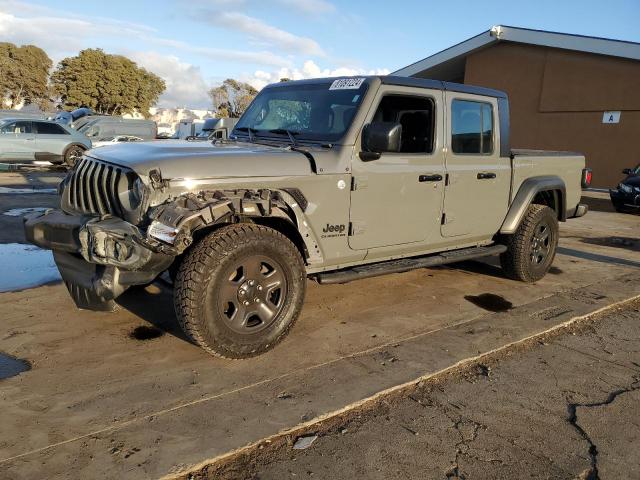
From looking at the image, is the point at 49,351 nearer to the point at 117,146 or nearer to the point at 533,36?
the point at 117,146

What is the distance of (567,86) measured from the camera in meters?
18.2

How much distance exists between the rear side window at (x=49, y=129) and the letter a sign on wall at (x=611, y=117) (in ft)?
60.8

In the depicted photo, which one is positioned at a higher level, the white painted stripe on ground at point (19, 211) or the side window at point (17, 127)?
the side window at point (17, 127)

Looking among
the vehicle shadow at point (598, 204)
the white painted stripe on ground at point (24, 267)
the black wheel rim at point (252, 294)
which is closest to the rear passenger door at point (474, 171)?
the black wheel rim at point (252, 294)

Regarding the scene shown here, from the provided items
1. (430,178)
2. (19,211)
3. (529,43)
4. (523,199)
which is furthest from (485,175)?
(529,43)

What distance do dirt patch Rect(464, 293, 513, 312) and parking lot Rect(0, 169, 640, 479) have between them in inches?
0.8

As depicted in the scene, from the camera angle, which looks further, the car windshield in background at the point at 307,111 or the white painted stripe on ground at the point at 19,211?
the white painted stripe on ground at the point at 19,211

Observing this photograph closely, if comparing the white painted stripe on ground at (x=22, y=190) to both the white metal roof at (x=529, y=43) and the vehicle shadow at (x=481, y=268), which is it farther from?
the white metal roof at (x=529, y=43)

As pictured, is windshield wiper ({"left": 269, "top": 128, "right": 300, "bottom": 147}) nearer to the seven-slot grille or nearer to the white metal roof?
the seven-slot grille

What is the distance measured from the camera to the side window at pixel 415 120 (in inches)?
178

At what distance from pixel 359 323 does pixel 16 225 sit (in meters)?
5.90

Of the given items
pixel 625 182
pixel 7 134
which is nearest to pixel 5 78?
pixel 7 134

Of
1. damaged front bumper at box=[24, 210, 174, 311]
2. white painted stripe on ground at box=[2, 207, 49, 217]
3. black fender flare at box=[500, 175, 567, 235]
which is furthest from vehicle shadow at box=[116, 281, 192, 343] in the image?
white painted stripe on ground at box=[2, 207, 49, 217]

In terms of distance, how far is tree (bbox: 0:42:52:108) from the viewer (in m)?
48.7
